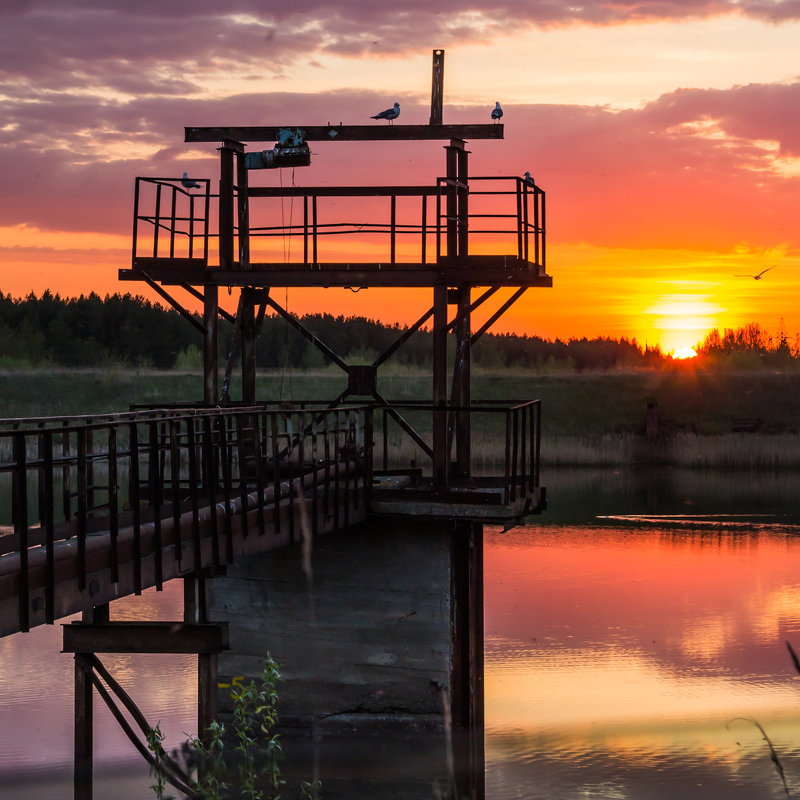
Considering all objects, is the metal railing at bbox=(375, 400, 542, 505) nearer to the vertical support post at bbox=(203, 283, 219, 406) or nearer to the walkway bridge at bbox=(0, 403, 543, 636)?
the walkway bridge at bbox=(0, 403, 543, 636)

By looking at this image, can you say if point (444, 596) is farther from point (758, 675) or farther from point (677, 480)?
point (677, 480)

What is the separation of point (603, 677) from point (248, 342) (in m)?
8.43

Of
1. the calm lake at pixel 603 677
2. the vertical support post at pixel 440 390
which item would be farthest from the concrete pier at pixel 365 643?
the vertical support post at pixel 440 390

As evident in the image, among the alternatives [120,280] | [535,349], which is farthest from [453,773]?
[535,349]

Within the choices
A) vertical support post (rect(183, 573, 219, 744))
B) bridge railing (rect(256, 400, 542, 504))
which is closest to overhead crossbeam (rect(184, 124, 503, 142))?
bridge railing (rect(256, 400, 542, 504))

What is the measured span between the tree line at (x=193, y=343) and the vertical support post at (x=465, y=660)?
57138 mm

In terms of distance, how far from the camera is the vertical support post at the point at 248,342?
20.1 meters

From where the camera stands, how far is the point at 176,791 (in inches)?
611

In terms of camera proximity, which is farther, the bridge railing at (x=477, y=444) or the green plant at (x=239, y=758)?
the bridge railing at (x=477, y=444)

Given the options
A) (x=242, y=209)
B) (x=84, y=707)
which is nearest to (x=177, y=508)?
(x=84, y=707)

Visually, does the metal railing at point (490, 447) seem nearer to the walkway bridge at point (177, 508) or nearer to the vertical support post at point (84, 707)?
the walkway bridge at point (177, 508)

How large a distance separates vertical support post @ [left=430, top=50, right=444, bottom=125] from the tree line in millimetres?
53923

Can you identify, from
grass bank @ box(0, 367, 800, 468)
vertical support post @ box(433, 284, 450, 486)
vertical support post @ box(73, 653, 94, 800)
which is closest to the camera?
vertical support post @ box(73, 653, 94, 800)

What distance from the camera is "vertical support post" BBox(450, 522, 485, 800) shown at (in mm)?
16734
